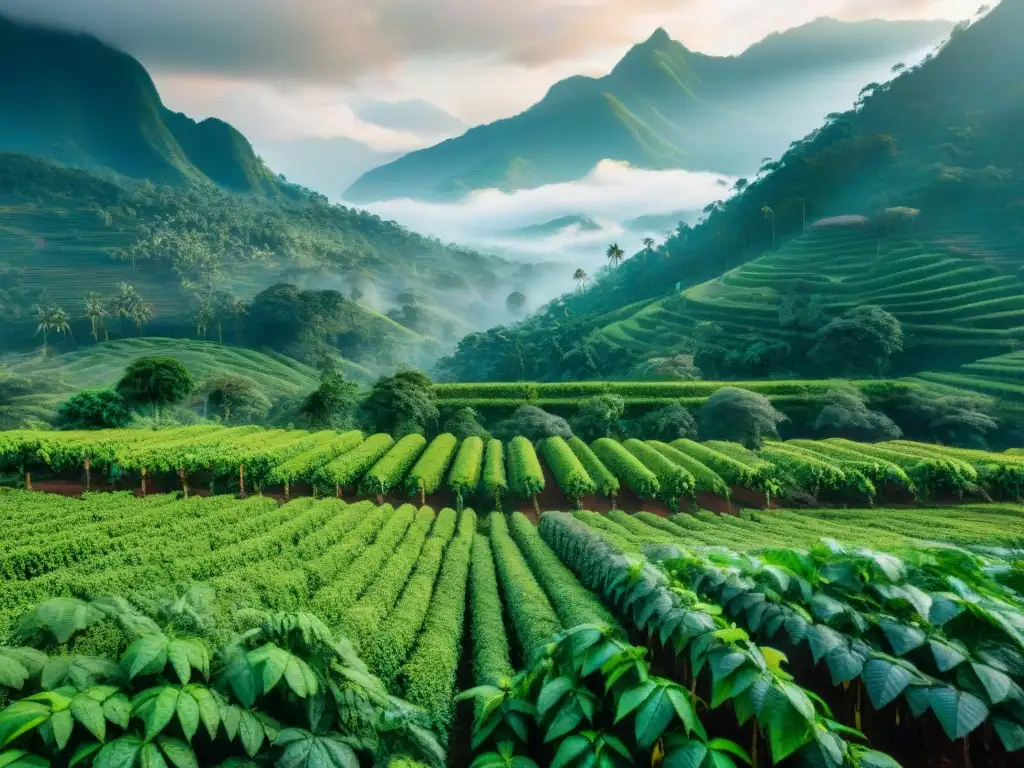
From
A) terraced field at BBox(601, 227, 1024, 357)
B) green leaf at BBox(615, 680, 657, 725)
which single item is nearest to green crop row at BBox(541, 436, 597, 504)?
green leaf at BBox(615, 680, 657, 725)

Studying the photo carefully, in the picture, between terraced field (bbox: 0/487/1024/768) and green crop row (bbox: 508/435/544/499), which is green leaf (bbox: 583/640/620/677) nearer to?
terraced field (bbox: 0/487/1024/768)

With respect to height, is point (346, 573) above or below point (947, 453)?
above

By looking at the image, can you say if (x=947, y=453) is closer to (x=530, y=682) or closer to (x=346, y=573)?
(x=346, y=573)

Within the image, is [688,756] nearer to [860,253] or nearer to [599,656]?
[599,656]

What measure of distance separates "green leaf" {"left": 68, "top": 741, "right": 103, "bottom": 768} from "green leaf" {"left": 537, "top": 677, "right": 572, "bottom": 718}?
8.46 feet

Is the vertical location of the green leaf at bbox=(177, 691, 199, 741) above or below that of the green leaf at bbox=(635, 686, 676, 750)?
above

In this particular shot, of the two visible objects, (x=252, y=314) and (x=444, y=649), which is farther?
(x=252, y=314)

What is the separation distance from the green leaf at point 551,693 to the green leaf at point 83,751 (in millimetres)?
2579

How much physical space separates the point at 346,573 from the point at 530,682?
323 inches

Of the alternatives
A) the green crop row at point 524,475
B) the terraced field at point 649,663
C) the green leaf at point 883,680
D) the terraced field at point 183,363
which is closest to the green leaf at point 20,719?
the terraced field at point 649,663

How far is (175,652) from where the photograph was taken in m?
3.57

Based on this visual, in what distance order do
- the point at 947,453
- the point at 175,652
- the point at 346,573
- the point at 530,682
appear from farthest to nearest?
the point at 947,453, the point at 346,573, the point at 530,682, the point at 175,652

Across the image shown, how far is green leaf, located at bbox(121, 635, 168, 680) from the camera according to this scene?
3.51 m

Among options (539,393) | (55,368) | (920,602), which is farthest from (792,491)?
(55,368)
